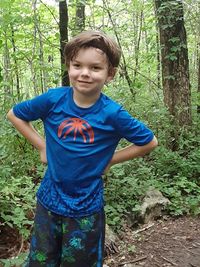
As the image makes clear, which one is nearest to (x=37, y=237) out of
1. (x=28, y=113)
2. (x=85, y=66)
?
(x=28, y=113)

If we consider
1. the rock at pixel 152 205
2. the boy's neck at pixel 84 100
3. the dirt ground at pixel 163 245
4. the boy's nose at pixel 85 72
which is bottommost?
the dirt ground at pixel 163 245

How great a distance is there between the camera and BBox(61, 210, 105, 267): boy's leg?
2035mm

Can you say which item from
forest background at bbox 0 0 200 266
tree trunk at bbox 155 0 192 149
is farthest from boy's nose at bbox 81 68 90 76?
tree trunk at bbox 155 0 192 149

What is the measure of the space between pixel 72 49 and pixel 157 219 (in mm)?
3313

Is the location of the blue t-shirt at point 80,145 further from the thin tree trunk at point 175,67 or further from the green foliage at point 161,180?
the thin tree trunk at point 175,67

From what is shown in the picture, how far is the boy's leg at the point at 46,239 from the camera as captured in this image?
2.08m

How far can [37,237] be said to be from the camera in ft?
6.98

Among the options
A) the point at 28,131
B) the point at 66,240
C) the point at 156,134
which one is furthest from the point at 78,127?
the point at 156,134

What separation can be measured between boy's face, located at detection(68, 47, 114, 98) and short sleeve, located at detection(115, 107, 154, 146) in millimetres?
213

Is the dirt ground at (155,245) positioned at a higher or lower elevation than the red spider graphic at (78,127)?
lower

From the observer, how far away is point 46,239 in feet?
6.89

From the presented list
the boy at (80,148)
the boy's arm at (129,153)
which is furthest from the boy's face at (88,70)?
the boy's arm at (129,153)

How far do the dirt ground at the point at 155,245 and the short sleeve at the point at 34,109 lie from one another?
4.71 ft

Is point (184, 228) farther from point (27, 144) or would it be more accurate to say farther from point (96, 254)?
point (96, 254)
